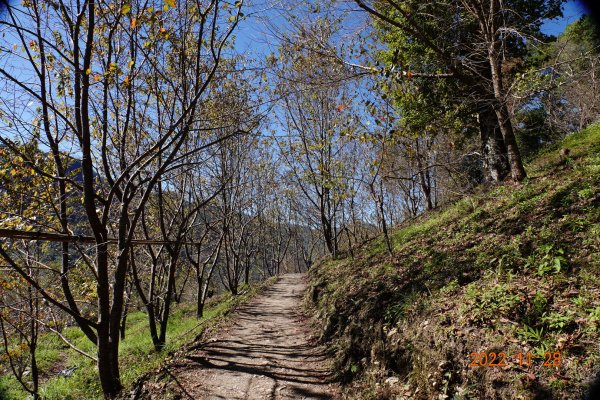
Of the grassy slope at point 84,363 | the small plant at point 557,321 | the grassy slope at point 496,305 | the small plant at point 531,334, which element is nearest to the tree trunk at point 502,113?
the grassy slope at point 496,305

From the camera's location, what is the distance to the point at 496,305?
3.66 m

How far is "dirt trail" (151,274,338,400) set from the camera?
4988mm

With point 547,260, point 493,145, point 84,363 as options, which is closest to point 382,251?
point 493,145

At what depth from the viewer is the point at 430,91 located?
34.5ft

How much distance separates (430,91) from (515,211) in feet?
18.3

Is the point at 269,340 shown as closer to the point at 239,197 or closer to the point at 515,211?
the point at 515,211

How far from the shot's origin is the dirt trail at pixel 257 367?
196 inches
